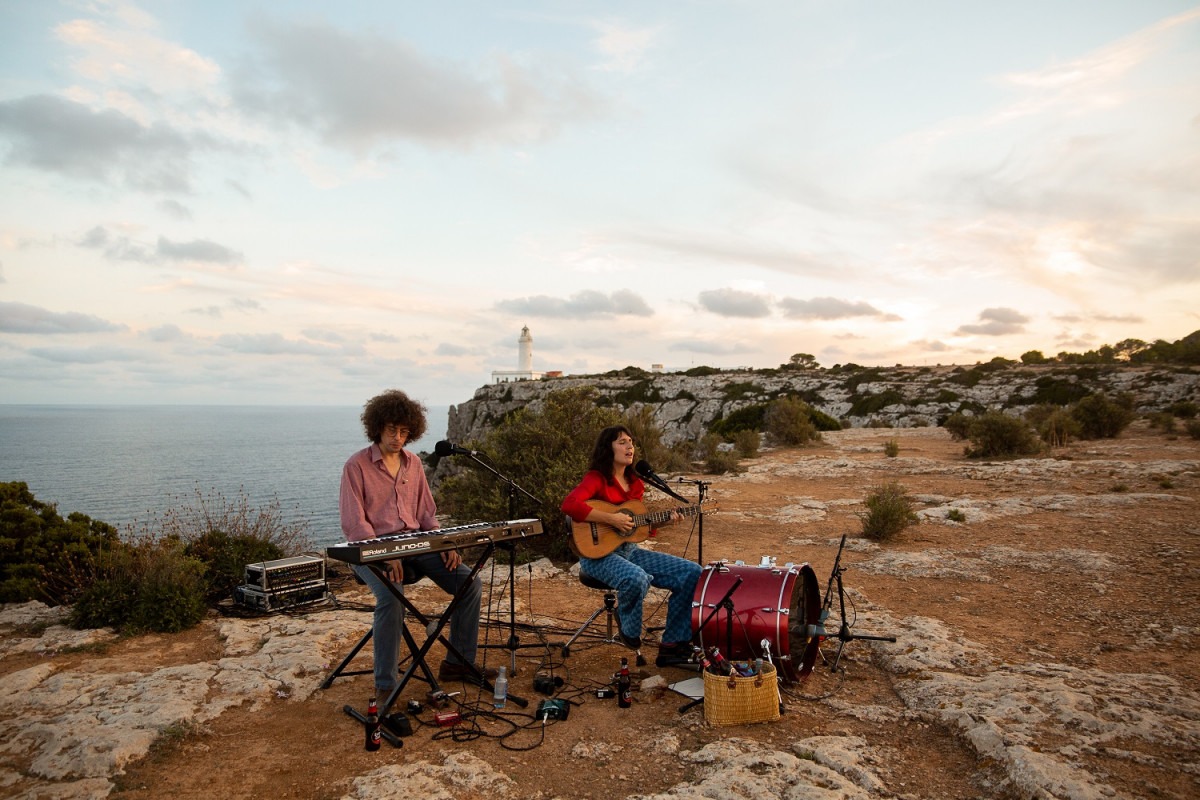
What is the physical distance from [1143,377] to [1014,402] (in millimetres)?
5117

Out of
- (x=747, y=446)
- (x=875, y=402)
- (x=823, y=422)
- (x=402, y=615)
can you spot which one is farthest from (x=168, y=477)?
(x=402, y=615)

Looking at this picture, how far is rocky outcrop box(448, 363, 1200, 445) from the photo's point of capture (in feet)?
96.1

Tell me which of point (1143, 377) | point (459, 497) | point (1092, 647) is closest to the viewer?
point (1092, 647)

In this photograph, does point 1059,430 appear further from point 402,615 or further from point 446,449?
point 402,615

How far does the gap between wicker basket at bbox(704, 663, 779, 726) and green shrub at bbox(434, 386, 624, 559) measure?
15.6 feet

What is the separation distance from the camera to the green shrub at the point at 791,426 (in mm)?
22141

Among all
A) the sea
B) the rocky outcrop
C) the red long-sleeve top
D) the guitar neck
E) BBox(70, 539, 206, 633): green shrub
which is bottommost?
the sea

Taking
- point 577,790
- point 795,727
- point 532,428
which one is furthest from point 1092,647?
point 532,428

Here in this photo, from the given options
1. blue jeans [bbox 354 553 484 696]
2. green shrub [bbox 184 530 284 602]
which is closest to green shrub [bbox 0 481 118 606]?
green shrub [bbox 184 530 284 602]

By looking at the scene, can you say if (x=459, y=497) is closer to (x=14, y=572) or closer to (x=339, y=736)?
(x=14, y=572)

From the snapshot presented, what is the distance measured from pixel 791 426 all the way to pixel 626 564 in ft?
60.7

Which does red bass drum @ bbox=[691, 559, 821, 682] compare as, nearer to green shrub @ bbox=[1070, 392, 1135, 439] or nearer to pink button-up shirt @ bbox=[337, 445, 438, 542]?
pink button-up shirt @ bbox=[337, 445, 438, 542]

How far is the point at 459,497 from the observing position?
32.0ft

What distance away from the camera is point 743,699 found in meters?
3.82
